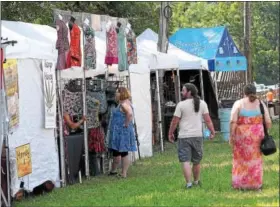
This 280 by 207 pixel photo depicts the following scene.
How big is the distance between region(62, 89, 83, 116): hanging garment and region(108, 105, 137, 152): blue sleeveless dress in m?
0.60

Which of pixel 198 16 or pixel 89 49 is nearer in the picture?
pixel 89 49

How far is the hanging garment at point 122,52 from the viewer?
1312cm

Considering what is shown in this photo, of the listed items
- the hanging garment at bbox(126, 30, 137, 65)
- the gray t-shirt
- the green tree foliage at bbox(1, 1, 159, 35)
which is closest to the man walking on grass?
the gray t-shirt

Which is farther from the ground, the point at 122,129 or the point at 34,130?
the point at 34,130

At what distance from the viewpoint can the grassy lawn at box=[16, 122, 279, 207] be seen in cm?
934

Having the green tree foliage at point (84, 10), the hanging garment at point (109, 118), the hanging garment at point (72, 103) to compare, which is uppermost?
the green tree foliage at point (84, 10)

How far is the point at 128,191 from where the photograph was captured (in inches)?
413

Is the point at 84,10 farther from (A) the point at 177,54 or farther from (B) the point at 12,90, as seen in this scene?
(B) the point at 12,90

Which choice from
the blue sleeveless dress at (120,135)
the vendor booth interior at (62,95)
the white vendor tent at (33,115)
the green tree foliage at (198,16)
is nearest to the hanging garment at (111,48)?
the vendor booth interior at (62,95)

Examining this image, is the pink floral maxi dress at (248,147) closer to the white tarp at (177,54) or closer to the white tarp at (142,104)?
the white tarp at (142,104)

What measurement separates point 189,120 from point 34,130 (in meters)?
2.25

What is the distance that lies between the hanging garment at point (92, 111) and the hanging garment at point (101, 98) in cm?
11

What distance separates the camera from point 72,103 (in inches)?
463

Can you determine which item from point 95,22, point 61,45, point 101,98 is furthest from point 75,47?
point 101,98
